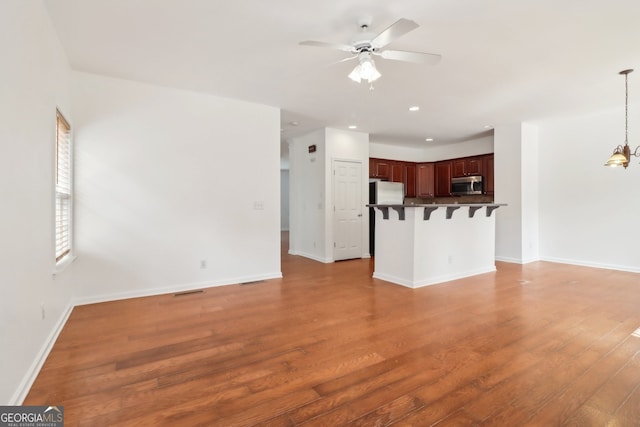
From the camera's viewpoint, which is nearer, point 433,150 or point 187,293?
point 187,293

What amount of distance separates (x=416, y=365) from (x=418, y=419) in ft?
1.91

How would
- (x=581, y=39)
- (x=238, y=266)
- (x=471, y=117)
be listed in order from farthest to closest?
1. (x=471, y=117)
2. (x=238, y=266)
3. (x=581, y=39)

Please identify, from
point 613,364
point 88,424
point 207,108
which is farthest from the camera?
point 207,108

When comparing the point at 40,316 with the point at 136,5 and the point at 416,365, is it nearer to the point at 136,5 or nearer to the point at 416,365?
the point at 136,5

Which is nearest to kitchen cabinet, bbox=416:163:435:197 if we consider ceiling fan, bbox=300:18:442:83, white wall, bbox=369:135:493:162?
white wall, bbox=369:135:493:162

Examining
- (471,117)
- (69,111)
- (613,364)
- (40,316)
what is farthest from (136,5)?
(471,117)

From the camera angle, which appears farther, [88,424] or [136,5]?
[136,5]

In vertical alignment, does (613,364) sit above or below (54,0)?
below

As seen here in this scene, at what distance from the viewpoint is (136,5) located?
232 cm

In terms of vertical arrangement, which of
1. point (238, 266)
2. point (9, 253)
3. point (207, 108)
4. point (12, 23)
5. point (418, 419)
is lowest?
point (418, 419)

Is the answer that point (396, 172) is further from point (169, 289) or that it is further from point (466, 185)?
point (169, 289)

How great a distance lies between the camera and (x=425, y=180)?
26.7ft

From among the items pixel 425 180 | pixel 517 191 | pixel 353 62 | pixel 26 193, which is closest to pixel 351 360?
pixel 26 193

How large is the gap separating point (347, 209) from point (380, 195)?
3.44 feet
